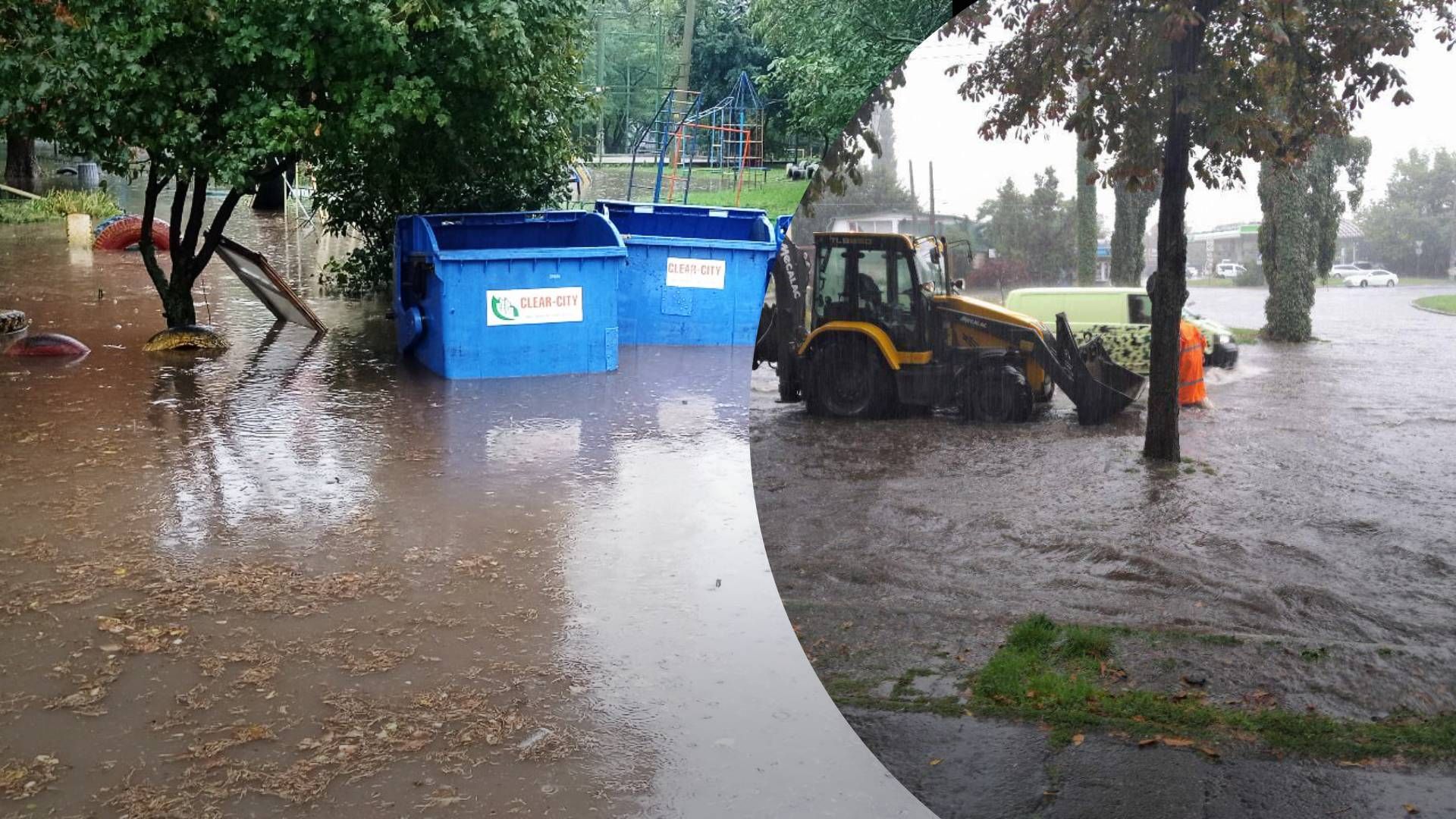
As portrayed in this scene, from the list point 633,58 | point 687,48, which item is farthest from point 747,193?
point 633,58

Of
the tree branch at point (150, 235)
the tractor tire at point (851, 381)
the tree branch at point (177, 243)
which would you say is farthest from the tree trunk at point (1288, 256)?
the tree branch at point (177, 243)

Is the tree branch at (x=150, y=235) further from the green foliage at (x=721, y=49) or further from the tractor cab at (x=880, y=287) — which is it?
the green foliage at (x=721, y=49)

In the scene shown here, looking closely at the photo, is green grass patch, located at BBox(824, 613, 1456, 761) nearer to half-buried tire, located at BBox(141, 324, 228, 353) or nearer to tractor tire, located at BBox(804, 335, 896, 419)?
tractor tire, located at BBox(804, 335, 896, 419)

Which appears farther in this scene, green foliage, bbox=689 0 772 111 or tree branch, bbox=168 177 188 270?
green foliage, bbox=689 0 772 111

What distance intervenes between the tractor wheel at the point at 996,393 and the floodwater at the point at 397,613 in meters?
2.10

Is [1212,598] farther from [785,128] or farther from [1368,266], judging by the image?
[785,128]

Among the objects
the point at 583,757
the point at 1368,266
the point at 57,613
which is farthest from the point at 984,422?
the point at 57,613

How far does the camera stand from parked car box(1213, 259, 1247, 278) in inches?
57.1

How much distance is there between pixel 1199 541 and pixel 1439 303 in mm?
347

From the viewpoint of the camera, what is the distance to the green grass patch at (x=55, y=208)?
25.0m

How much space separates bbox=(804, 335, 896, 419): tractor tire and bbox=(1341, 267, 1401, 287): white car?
0.53 meters

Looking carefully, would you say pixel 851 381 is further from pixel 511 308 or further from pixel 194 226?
pixel 194 226

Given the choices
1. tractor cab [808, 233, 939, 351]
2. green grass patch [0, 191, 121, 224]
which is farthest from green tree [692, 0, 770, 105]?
tractor cab [808, 233, 939, 351]

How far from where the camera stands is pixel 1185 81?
4.50 ft
